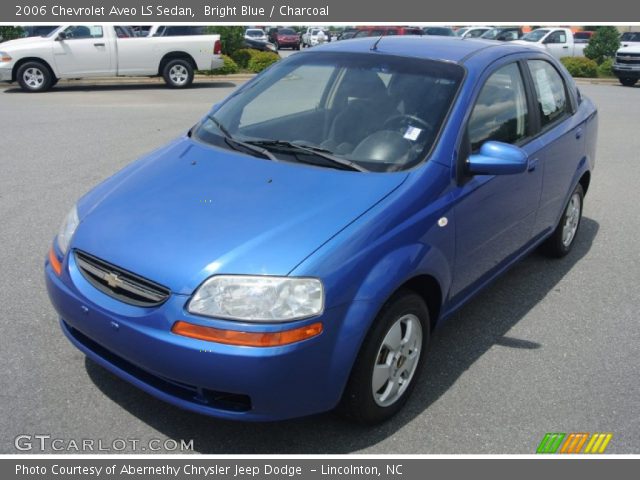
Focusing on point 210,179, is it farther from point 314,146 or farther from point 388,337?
point 388,337

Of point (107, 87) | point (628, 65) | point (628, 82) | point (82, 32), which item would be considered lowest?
point (628, 82)

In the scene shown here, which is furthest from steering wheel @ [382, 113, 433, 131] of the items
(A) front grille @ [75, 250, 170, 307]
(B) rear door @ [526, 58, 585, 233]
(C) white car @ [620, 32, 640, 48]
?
(C) white car @ [620, 32, 640, 48]

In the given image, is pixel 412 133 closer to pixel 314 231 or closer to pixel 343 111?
pixel 343 111

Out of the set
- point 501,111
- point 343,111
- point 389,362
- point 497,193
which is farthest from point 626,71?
point 389,362

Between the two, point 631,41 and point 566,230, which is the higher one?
point 631,41

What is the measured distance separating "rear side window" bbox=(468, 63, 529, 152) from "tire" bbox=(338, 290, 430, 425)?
1.06 metres

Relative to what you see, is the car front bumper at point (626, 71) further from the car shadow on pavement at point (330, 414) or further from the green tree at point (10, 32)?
the car shadow on pavement at point (330, 414)

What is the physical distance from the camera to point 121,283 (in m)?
2.75

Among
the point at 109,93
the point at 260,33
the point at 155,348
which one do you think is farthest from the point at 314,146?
the point at 260,33

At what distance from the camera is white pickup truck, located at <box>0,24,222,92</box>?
14039 mm

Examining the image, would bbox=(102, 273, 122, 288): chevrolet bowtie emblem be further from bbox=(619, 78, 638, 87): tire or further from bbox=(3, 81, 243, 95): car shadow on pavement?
bbox=(619, 78, 638, 87): tire

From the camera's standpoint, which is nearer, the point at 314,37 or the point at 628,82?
Result: the point at 628,82

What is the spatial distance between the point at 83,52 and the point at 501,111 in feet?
41.7

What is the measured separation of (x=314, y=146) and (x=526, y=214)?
5.11 ft
